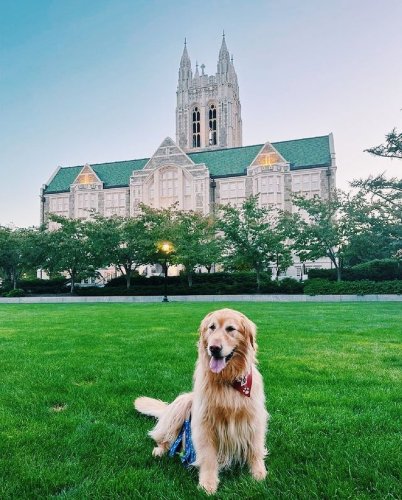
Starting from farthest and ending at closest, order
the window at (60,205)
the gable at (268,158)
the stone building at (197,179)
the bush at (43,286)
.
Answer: the window at (60,205) → the gable at (268,158) → the stone building at (197,179) → the bush at (43,286)

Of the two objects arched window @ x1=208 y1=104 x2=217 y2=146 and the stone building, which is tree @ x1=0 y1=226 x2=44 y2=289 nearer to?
the stone building

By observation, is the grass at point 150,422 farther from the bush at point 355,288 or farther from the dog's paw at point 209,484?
the bush at point 355,288

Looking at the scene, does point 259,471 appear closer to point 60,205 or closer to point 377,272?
point 377,272

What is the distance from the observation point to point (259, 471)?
2730 millimetres

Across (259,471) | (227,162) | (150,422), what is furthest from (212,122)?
(259,471)

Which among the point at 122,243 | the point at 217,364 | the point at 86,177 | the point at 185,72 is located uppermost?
the point at 185,72

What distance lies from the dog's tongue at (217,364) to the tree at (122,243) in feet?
99.5

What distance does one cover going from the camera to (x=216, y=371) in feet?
8.63

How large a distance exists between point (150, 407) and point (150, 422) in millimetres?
139

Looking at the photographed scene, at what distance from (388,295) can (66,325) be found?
2014 cm

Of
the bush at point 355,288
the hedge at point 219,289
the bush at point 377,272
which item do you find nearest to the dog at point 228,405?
the bush at point 355,288

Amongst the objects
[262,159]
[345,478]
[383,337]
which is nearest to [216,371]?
[345,478]

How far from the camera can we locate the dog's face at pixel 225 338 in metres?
2.64

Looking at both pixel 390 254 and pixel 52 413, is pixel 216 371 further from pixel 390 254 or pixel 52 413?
pixel 390 254
